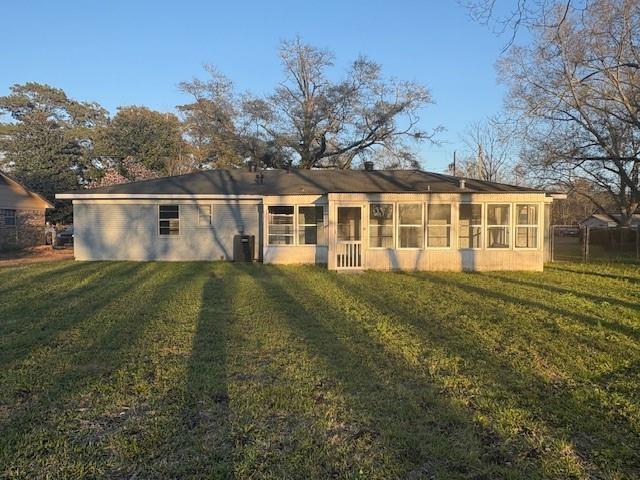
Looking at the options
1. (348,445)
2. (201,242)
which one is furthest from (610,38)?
(348,445)

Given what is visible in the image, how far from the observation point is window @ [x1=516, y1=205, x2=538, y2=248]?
14304 millimetres

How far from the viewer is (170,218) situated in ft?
56.9

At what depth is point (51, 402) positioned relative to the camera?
3963mm

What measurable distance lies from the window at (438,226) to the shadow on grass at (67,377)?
8.26 m

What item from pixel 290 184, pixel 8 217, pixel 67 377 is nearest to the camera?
A: pixel 67 377

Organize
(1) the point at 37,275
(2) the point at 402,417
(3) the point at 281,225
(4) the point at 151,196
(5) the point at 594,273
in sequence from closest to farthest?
1. (2) the point at 402,417
2. (1) the point at 37,275
3. (5) the point at 594,273
4. (3) the point at 281,225
5. (4) the point at 151,196

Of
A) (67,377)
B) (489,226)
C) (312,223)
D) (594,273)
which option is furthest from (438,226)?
(67,377)

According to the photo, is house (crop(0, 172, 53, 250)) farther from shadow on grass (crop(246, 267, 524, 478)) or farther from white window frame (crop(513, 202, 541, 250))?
shadow on grass (crop(246, 267, 524, 478))

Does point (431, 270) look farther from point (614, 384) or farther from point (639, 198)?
point (639, 198)

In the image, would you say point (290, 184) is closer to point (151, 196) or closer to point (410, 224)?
point (151, 196)

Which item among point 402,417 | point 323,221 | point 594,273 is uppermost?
point 323,221

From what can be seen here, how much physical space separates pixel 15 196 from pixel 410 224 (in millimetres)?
20798

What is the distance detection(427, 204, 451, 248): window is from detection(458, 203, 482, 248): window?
382 millimetres

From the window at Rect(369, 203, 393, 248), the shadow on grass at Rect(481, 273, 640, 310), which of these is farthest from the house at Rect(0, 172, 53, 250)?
Answer: the shadow on grass at Rect(481, 273, 640, 310)
